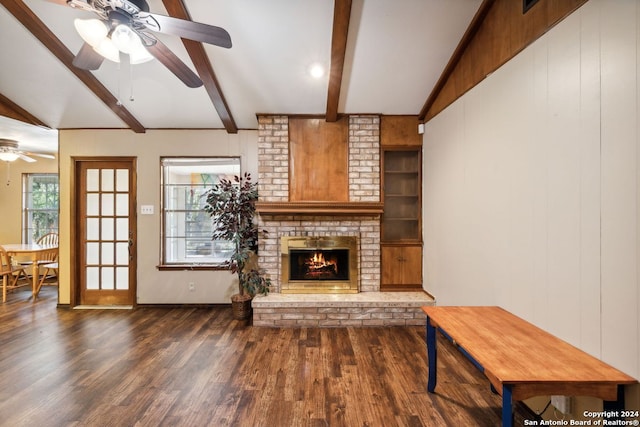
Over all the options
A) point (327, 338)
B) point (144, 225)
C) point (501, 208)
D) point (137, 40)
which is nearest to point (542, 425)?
point (501, 208)

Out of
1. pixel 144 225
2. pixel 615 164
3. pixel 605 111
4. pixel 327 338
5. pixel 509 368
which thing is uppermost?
pixel 605 111

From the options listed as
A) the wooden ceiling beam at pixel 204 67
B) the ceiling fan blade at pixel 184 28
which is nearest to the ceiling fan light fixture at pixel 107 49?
the ceiling fan blade at pixel 184 28

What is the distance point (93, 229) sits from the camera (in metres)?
4.26

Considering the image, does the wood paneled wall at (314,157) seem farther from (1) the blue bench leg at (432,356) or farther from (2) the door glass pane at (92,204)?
(2) the door glass pane at (92,204)

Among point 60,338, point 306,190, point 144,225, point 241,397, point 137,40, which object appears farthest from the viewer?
point 144,225

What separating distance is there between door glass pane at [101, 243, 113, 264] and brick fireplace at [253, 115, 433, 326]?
2299mm

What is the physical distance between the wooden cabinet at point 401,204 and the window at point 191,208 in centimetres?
221

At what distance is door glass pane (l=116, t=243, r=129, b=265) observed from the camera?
4.25 meters

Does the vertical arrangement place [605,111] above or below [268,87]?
below

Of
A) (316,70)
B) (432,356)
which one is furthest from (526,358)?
(316,70)

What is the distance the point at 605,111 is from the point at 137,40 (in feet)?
9.07

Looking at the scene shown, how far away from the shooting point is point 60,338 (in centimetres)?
316

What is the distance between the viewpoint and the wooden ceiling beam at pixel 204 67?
2271mm

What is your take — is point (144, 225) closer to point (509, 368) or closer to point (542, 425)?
point (509, 368)
